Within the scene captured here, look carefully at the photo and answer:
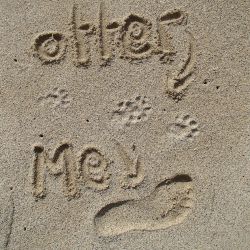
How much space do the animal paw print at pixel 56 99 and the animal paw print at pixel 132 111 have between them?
0.57ft

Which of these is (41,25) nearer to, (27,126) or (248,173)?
(27,126)

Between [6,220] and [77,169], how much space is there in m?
0.30

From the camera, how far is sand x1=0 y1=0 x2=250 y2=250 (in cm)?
143

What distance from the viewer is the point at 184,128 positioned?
4.75ft

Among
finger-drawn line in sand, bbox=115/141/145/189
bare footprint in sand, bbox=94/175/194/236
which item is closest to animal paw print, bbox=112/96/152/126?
finger-drawn line in sand, bbox=115/141/145/189

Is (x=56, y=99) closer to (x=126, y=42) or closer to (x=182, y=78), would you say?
(x=126, y=42)

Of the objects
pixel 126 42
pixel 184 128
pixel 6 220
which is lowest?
pixel 6 220

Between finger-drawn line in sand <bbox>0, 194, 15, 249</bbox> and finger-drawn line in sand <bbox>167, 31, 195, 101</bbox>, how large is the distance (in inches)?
25.7

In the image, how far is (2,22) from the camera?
1520 millimetres

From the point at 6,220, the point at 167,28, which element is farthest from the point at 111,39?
the point at 6,220

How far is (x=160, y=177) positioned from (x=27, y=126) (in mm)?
483

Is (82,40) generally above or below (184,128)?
above

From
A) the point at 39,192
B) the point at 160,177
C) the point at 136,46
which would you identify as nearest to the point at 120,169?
the point at 160,177

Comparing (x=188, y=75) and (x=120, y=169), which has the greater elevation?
(x=188, y=75)
